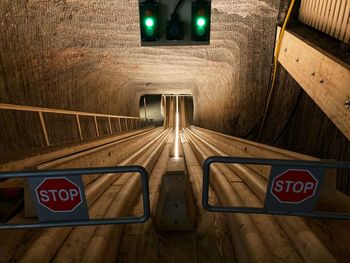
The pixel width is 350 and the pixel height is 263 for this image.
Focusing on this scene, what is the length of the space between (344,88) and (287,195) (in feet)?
5.79

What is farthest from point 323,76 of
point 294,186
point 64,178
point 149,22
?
point 64,178

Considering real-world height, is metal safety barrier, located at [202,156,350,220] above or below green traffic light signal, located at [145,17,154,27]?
below

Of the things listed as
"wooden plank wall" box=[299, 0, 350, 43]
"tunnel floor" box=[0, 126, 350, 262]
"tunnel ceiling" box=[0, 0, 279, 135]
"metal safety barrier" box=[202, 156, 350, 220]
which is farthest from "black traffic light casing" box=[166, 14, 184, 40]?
"metal safety barrier" box=[202, 156, 350, 220]

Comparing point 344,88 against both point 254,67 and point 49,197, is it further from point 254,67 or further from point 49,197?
point 49,197

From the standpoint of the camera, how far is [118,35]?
4012 millimetres

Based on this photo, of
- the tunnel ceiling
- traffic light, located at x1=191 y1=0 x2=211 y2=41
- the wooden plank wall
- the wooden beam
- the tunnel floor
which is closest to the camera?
the tunnel floor

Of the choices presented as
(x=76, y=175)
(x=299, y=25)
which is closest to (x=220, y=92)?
(x=299, y=25)

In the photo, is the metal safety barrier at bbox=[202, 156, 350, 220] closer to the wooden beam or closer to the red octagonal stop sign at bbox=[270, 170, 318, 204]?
the red octagonal stop sign at bbox=[270, 170, 318, 204]

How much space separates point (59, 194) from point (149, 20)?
106 inches

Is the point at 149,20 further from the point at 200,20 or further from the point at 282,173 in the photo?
the point at 282,173

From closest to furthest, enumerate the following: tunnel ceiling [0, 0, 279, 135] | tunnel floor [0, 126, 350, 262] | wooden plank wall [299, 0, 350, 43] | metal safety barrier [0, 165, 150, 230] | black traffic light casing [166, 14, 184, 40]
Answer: metal safety barrier [0, 165, 150, 230] → tunnel floor [0, 126, 350, 262] → wooden plank wall [299, 0, 350, 43] → black traffic light casing [166, 14, 184, 40] → tunnel ceiling [0, 0, 279, 135]

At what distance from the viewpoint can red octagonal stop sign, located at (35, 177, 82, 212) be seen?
115cm

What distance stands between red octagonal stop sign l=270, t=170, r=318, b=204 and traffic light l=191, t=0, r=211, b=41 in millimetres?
2460

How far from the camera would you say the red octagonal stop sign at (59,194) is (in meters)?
1.15
